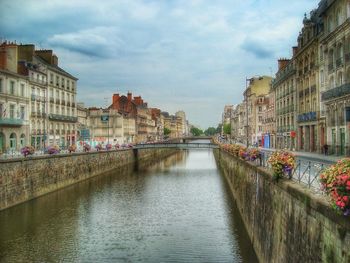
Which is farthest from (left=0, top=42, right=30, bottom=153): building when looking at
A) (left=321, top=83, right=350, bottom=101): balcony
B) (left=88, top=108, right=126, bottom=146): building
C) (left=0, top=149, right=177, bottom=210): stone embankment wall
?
(left=88, top=108, right=126, bottom=146): building

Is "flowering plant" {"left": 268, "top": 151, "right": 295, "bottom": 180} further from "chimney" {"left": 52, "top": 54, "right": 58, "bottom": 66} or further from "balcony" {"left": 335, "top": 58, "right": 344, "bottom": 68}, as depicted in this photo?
"chimney" {"left": 52, "top": 54, "right": 58, "bottom": 66}

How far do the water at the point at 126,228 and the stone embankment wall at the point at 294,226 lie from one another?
253 cm

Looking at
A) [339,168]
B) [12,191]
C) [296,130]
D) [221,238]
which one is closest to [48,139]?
[12,191]

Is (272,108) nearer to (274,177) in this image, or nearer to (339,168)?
(274,177)

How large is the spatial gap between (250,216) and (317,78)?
30.7 meters

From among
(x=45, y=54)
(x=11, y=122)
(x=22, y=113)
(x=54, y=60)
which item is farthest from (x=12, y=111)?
(x=54, y=60)

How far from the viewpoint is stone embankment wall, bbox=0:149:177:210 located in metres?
32.0

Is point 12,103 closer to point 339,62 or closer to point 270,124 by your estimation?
point 339,62

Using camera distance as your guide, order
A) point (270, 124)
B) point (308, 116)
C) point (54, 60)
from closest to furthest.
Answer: point (308, 116)
point (54, 60)
point (270, 124)

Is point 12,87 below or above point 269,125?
above

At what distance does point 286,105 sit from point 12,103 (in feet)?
138

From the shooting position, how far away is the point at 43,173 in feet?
131

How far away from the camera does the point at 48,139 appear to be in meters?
67.2

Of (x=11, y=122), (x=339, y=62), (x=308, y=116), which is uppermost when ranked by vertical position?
(x=339, y=62)
